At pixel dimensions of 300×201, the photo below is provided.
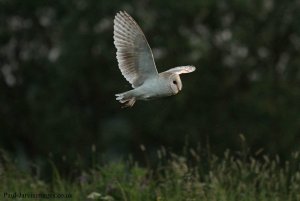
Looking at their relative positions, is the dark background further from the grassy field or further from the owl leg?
the grassy field

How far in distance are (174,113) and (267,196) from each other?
19656mm

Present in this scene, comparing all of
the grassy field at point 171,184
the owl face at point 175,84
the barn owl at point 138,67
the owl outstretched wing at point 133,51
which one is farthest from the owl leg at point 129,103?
the grassy field at point 171,184

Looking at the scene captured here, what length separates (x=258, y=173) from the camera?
6977 mm

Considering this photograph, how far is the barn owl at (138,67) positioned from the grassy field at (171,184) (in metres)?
0.64

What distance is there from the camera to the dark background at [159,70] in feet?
83.9

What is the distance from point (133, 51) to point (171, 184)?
55.6 inches

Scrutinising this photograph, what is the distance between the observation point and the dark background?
25578 millimetres

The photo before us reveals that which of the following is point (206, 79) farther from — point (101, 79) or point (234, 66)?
Result: point (101, 79)

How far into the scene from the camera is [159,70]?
82.0ft

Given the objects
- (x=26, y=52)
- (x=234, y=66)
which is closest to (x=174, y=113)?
(x=234, y=66)

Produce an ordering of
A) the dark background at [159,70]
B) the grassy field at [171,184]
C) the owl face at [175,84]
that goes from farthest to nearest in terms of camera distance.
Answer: the dark background at [159,70] < the owl face at [175,84] < the grassy field at [171,184]

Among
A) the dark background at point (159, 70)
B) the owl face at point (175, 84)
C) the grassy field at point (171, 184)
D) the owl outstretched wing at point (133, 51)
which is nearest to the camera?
the grassy field at point (171, 184)

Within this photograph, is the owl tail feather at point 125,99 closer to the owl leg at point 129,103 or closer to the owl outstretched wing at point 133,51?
the owl leg at point 129,103

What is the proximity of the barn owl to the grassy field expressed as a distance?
2.10 ft
